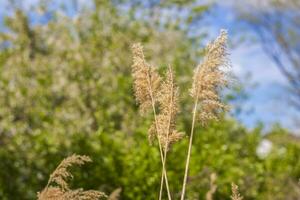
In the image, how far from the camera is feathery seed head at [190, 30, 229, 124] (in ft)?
10.2

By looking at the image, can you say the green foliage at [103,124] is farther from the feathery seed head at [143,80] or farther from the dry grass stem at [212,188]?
the feathery seed head at [143,80]

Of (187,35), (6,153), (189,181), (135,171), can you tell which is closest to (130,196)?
(135,171)

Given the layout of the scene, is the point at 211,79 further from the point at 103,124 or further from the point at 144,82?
the point at 103,124

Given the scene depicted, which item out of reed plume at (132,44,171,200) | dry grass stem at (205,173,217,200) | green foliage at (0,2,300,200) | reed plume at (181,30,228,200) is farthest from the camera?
green foliage at (0,2,300,200)

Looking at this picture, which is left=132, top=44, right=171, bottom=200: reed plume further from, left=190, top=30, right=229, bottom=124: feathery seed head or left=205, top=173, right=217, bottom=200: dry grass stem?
left=205, top=173, right=217, bottom=200: dry grass stem

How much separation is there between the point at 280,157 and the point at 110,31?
5.78 meters

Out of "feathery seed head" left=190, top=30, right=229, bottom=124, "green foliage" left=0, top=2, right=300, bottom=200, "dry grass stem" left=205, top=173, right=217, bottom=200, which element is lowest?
"dry grass stem" left=205, top=173, right=217, bottom=200

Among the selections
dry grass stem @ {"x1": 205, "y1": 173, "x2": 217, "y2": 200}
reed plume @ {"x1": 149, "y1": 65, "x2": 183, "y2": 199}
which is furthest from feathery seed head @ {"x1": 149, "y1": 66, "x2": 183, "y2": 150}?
dry grass stem @ {"x1": 205, "y1": 173, "x2": 217, "y2": 200}

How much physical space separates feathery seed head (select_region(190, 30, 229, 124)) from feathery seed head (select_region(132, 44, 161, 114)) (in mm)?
191

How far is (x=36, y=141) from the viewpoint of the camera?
38.0ft

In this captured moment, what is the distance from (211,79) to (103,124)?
12.3m

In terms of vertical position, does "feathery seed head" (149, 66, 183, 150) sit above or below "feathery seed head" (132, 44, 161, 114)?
below

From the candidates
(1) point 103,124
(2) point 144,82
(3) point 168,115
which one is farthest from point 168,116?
(1) point 103,124

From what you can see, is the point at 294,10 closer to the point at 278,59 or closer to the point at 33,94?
the point at 278,59
